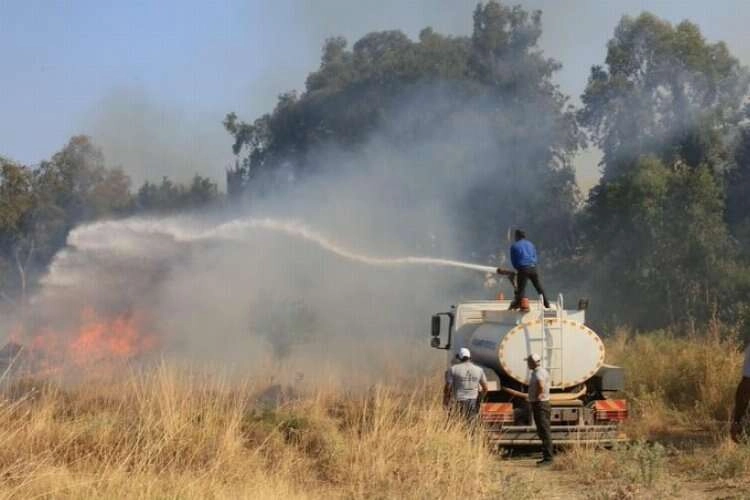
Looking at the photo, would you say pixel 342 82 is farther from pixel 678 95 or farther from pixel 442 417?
pixel 442 417

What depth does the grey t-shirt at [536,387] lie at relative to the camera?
13680 mm

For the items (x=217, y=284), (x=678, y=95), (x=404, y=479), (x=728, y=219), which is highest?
(x=678, y=95)

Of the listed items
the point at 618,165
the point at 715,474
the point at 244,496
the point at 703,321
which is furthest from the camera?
the point at 618,165

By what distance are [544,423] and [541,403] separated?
0.94 feet

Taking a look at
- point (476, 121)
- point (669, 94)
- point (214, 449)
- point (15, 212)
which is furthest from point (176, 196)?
point (214, 449)

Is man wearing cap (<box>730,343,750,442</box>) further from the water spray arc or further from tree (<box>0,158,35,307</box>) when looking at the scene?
tree (<box>0,158,35,307</box>)

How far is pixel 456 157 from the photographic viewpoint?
117 ft

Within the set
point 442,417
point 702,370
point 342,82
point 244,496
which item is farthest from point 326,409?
point 342,82

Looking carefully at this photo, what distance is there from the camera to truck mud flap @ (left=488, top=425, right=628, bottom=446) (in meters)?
14.4

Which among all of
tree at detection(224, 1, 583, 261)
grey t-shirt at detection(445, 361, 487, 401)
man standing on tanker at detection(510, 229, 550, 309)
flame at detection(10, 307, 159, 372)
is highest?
tree at detection(224, 1, 583, 261)

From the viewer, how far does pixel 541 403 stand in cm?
1370

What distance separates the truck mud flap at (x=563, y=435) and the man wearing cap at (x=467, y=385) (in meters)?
0.52

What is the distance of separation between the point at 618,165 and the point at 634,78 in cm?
301

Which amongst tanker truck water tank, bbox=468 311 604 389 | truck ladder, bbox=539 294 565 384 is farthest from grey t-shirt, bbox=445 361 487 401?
truck ladder, bbox=539 294 565 384
